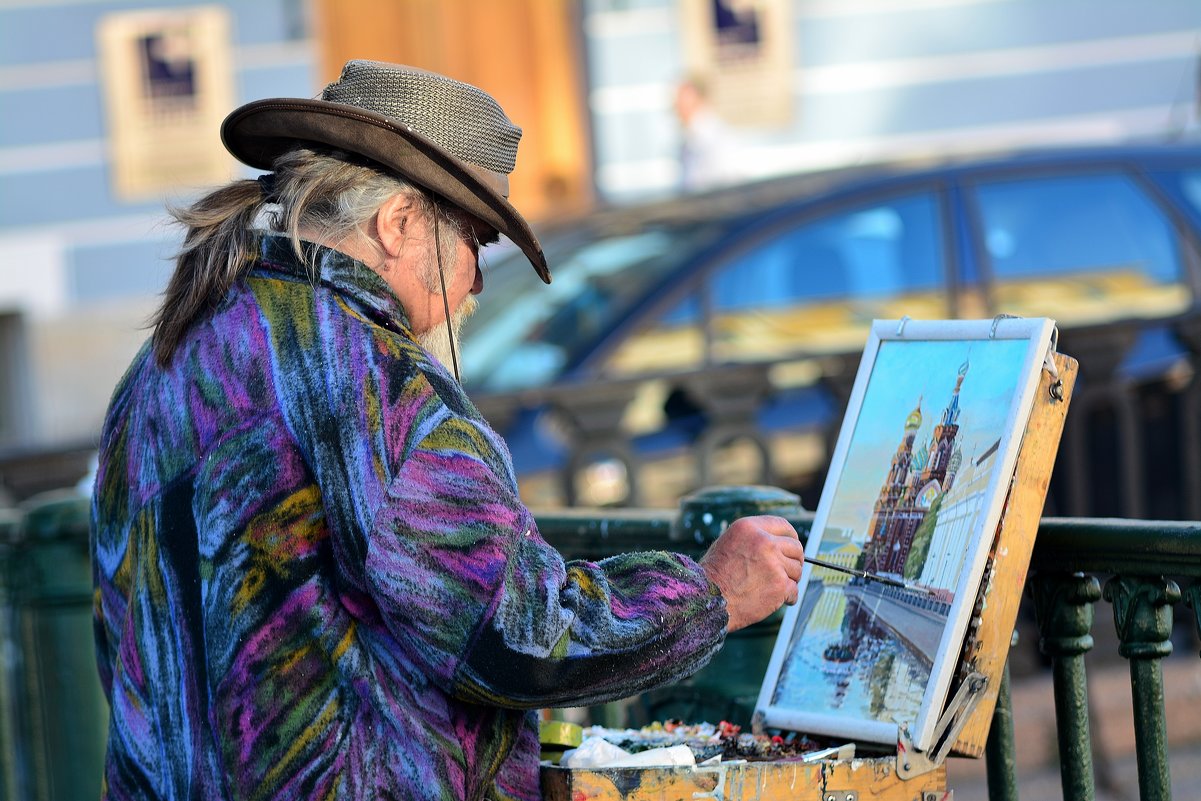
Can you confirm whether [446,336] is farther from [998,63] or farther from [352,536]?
[998,63]

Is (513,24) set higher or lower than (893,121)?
higher

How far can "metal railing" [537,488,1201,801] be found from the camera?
221cm

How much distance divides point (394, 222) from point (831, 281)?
361cm

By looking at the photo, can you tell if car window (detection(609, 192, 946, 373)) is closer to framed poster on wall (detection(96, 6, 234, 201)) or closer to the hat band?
the hat band

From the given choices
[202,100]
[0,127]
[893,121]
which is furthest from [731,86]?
[0,127]

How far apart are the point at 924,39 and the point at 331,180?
9.57 metres

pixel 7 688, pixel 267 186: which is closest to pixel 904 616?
pixel 267 186

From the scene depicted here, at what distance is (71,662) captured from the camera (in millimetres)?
4152

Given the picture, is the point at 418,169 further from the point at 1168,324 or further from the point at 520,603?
the point at 1168,324

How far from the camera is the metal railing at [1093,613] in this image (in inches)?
87.2

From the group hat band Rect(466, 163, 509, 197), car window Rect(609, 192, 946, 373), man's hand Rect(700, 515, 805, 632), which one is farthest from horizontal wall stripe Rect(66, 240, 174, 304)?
man's hand Rect(700, 515, 805, 632)

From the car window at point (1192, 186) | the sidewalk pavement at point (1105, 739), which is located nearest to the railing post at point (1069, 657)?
A: the sidewalk pavement at point (1105, 739)

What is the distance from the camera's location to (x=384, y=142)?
2.12 meters

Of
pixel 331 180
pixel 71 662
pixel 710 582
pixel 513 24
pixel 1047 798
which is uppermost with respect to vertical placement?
pixel 513 24
